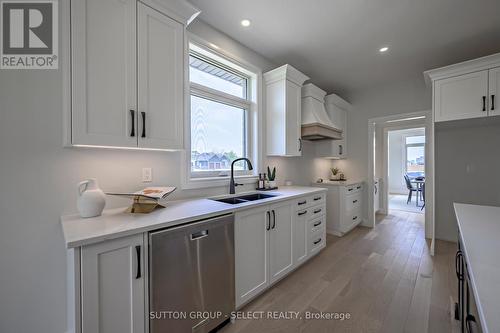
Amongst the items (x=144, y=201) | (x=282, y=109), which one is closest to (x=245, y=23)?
(x=282, y=109)

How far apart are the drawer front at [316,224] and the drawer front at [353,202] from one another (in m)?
0.98

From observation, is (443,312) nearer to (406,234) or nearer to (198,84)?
(406,234)

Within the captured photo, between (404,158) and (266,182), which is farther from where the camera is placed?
(404,158)

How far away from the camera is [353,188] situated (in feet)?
12.5

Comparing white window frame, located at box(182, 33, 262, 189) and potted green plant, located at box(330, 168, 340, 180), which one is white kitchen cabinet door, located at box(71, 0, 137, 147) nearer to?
white window frame, located at box(182, 33, 262, 189)

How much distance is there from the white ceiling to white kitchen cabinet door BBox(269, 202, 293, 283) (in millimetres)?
1963

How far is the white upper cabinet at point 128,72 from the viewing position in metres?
1.24

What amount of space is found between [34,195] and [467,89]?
14.3 feet

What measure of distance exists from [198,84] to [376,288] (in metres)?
2.81

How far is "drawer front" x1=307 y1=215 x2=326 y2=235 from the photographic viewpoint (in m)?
2.59

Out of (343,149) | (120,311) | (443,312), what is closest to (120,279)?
(120,311)

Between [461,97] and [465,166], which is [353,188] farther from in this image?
[461,97]

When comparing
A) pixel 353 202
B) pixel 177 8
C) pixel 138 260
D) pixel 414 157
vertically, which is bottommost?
pixel 353 202

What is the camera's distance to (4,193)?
1.20m
